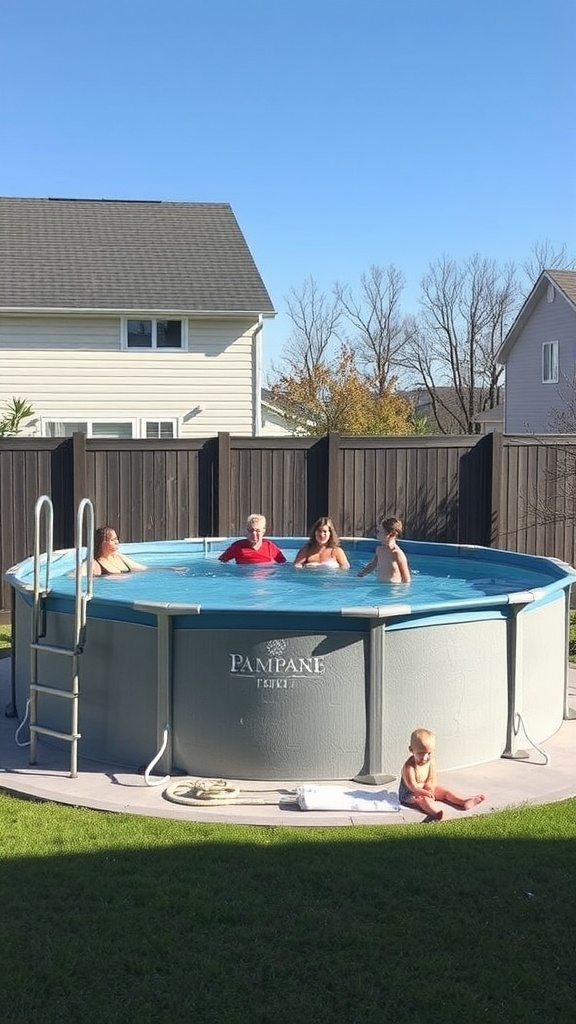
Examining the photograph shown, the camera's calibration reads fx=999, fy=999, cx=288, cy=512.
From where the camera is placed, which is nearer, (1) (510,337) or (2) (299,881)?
(2) (299,881)

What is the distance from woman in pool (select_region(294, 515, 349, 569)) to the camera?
9.37 meters

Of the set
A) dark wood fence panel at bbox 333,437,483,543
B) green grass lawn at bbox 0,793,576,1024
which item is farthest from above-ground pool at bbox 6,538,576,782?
dark wood fence panel at bbox 333,437,483,543

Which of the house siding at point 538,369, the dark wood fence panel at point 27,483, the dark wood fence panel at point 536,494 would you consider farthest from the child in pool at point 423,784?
the house siding at point 538,369

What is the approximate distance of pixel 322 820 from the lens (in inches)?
200

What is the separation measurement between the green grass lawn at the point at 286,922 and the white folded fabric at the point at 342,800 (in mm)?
294

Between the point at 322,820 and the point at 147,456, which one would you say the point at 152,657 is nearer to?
the point at 322,820

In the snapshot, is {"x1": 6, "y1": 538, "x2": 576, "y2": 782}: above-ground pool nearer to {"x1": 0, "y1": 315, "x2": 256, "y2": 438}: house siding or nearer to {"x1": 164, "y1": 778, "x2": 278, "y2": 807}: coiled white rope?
{"x1": 164, "y1": 778, "x2": 278, "y2": 807}: coiled white rope

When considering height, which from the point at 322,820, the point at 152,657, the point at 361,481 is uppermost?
the point at 361,481

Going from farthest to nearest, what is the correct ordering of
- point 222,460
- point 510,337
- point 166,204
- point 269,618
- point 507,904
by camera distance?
point 510,337 < point 166,204 < point 222,460 < point 269,618 < point 507,904

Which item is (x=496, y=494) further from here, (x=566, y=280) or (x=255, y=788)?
(x=566, y=280)

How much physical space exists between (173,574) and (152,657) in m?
4.15

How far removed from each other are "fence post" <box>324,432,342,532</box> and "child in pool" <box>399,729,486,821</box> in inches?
227

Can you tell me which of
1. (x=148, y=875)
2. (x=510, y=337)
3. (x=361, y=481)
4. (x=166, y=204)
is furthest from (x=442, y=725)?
(x=510, y=337)

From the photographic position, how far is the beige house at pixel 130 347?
1702 cm
